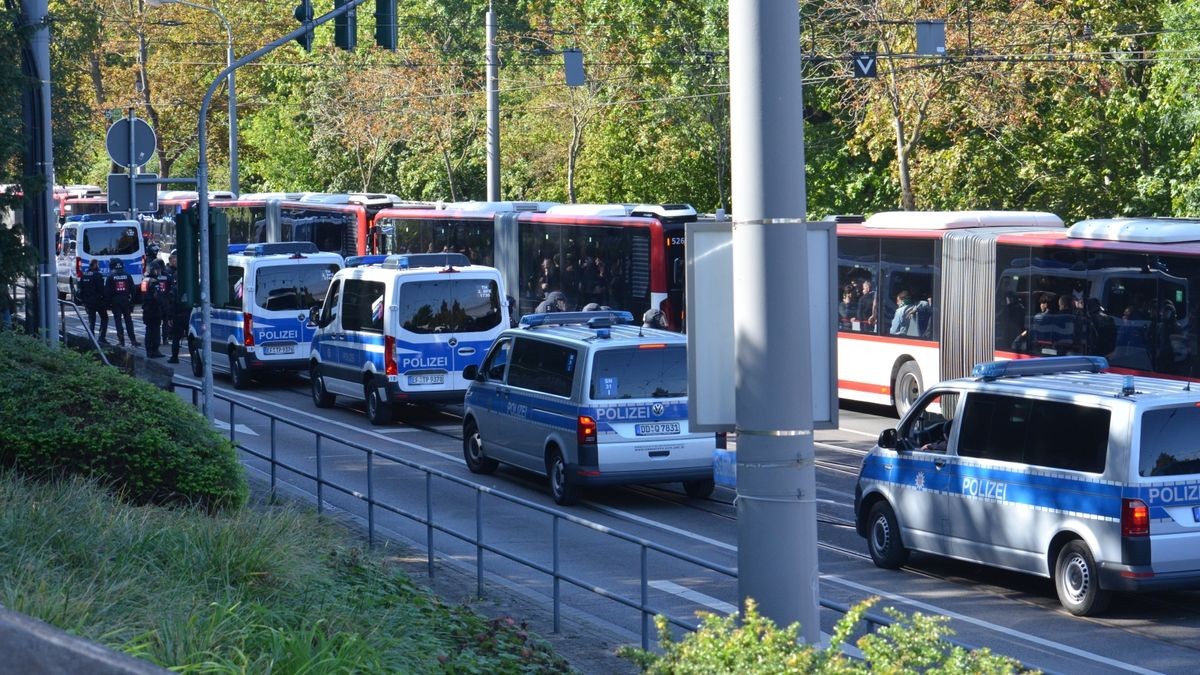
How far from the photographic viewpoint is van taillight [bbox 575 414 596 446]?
1527 cm

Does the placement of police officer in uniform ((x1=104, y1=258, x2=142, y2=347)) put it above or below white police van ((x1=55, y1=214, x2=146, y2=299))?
below

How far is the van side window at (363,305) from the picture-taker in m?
22.0

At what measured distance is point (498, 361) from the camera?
57.3ft

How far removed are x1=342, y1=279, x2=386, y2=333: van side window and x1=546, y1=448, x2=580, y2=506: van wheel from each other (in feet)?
21.7

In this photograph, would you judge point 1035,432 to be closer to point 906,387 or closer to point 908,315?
point 906,387

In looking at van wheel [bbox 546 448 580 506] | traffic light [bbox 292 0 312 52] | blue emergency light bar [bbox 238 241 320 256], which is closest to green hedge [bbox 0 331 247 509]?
van wheel [bbox 546 448 580 506]

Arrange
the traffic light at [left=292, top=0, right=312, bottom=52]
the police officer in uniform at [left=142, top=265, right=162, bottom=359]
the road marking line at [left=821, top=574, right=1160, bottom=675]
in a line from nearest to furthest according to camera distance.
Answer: the road marking line at [left=821, top=574, right=1160, bottom=675], the traffic light at [left=292, top=0, right=312, bottom=52], the police officer in uniform at [left=142, top=265, right=162, bottom=359]

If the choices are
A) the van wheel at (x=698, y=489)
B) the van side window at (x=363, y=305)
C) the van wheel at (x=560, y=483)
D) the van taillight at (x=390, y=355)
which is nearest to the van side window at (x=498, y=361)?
the van wheel at (x=560, y=483)

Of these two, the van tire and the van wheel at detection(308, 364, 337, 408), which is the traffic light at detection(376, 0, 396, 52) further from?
the van tire

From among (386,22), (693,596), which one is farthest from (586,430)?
(386,22)

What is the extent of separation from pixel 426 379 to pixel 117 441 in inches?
414

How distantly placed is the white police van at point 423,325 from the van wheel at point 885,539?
9396mm

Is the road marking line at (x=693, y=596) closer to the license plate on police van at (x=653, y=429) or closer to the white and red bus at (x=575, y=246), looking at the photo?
the license plate on police van at (x=653, y=429)

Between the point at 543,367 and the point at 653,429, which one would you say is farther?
the point at 543,367
